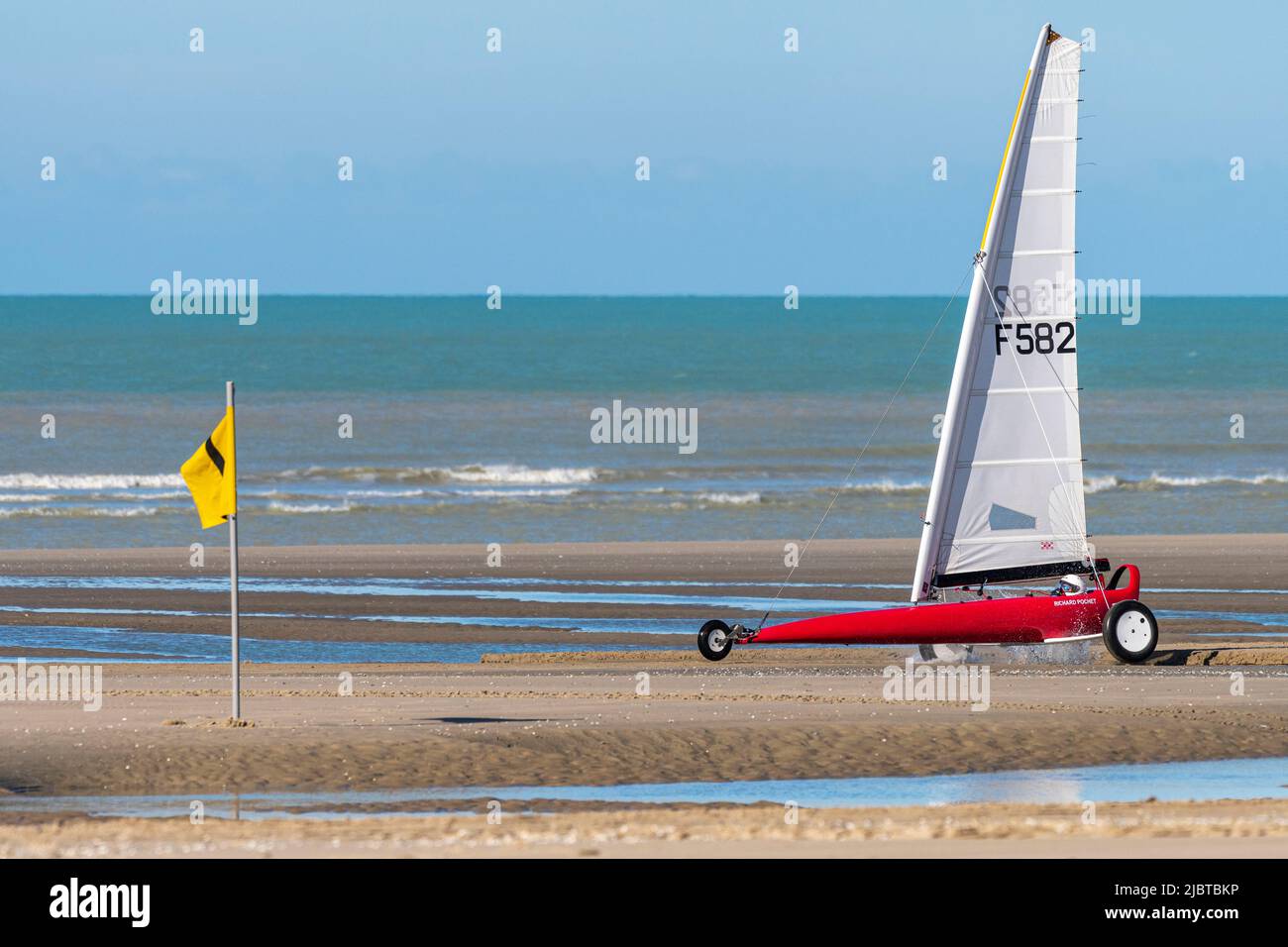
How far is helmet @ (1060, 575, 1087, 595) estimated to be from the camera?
72.5 ft

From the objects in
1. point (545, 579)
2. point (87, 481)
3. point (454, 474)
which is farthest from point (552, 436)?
point (545, 579)

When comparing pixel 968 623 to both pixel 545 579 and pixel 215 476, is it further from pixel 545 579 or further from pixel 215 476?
pixel 545 579

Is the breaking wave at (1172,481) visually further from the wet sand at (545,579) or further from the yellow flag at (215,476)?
the yellow flag at (215,476)

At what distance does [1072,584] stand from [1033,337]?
3000mm

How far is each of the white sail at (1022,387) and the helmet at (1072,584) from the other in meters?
0.25

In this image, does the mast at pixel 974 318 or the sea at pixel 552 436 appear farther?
the sea at pixel 552 436

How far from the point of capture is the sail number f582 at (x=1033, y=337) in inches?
878

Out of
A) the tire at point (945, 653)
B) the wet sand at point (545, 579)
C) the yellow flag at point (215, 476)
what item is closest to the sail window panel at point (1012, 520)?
the tire at point (945, 653)

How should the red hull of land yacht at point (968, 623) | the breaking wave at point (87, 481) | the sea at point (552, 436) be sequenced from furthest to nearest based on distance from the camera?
the breaking wave at point (87, 481)
the sea at point (552, 436)
the red hull of land yacht at point (968, 623)

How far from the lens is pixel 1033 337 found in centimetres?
2233

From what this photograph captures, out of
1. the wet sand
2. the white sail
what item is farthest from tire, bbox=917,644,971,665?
the wet sand

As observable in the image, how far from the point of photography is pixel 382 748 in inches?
615
